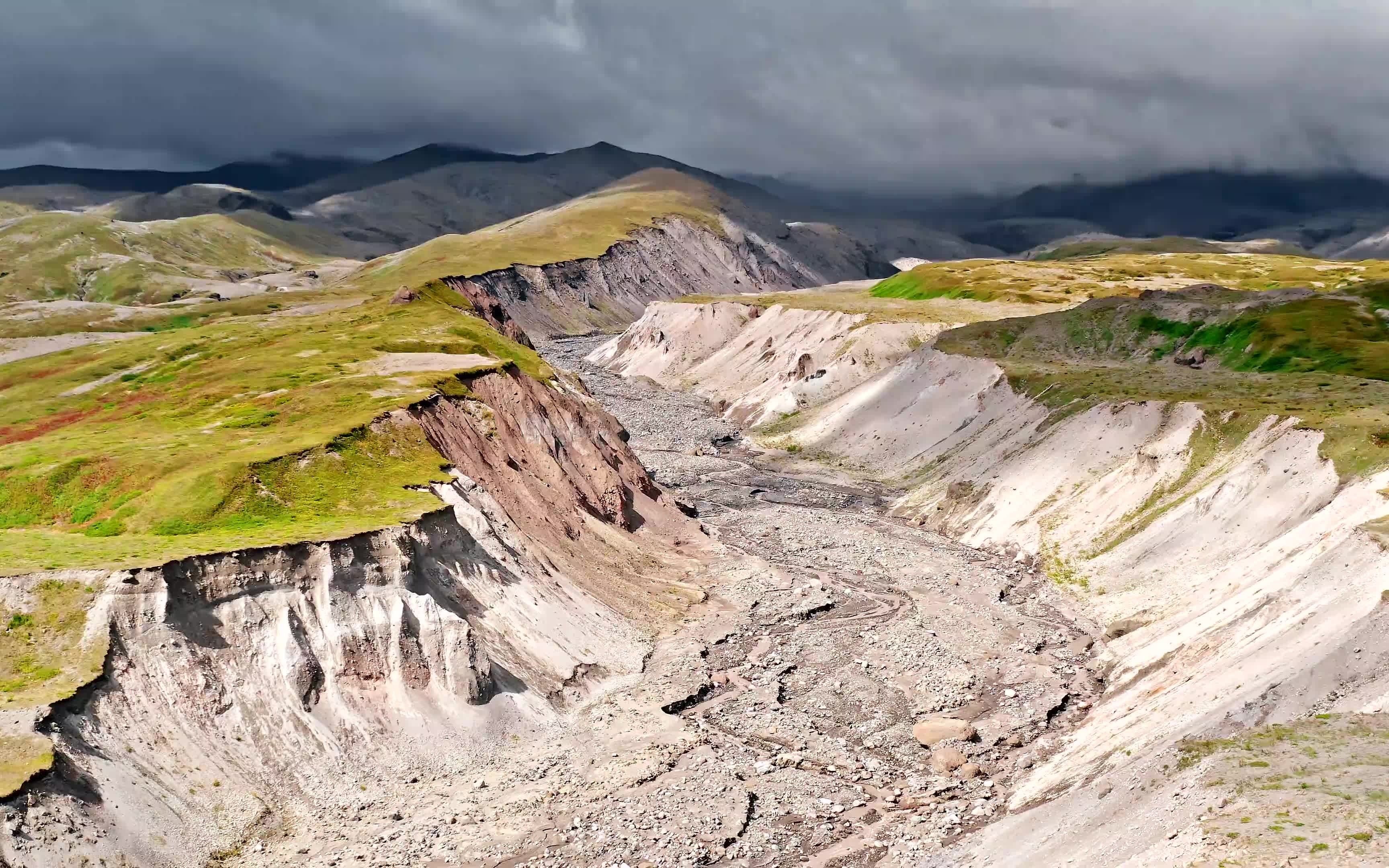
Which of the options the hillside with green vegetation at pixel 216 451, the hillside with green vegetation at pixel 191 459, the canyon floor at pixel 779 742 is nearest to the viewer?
the canyon floor at pixel 779 742

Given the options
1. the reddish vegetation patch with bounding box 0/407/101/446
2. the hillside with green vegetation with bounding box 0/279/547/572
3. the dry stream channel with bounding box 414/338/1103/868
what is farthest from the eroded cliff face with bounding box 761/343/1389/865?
the reddish vegetation patch with bounding box 0/407/101/446

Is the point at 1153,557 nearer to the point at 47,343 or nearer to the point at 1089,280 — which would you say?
the point at 1089,280

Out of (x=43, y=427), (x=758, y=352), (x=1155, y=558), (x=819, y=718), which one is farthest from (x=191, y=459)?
(x=758, y=352)

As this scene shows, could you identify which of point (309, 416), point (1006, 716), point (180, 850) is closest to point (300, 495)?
point (309, 416)

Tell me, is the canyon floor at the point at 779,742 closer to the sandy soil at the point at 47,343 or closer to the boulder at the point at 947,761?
the boulder at the point at 947,761

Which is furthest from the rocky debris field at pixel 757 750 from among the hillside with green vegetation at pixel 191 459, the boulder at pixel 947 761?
the hillside with green vegetation at pixel 191 459
